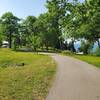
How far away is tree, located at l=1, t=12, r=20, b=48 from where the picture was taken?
4365 inches

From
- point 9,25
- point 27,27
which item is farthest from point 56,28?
point 27,27

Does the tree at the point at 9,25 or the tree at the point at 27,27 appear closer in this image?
the tree at the point at 9,25

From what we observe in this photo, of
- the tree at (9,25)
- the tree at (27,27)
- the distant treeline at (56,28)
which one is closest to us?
the distant treeline at (56,28)

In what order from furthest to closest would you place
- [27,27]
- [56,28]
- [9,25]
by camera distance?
[27,27] → [9,25] → [56,28]

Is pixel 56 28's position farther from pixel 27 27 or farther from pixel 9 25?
pixel 27 27

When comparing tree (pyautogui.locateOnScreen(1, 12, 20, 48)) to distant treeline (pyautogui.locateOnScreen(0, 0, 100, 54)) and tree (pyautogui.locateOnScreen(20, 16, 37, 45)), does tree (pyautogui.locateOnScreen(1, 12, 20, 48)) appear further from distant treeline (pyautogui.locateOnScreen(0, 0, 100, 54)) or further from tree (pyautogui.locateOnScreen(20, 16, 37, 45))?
tree (pyautogui.locateOnScreen(20, 16, 37, 45))

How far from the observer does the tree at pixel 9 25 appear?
111 meters

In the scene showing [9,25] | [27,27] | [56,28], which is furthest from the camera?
[27,27]

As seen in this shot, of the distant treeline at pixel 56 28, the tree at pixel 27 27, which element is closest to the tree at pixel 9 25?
the distant treeline at pixel 56 28

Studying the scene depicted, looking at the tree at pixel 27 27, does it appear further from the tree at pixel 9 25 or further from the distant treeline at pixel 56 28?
the tree at pixel 9 25

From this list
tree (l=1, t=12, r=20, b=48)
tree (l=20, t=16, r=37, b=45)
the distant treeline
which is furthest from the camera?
tree (l=20, t=16, r=37, b=45)

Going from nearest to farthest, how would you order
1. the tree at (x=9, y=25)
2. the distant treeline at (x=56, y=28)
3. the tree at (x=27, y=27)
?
the distant treeline at (x=56, y=28)
the tree at (x=9, y=25)
the tree at (x=27, y=27)

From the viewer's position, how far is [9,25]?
110875 millimetres

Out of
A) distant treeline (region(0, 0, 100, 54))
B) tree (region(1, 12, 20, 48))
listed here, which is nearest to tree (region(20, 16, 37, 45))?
distant treeline (region(0, 0, 100, 54))
